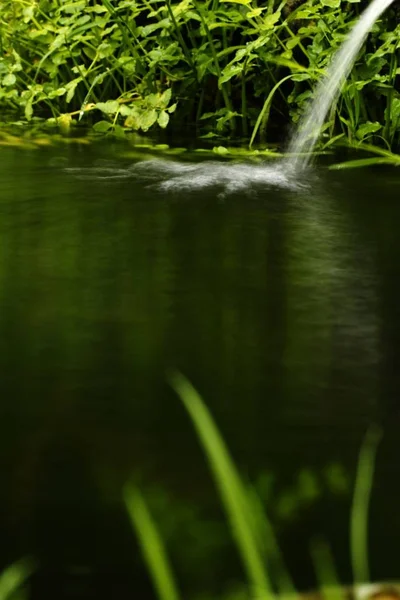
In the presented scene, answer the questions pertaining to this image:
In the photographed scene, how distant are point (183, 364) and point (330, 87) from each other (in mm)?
2113

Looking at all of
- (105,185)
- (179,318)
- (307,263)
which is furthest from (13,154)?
(179,318)

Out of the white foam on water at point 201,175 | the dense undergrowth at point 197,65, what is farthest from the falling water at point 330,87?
the white foam on water at point 201,175

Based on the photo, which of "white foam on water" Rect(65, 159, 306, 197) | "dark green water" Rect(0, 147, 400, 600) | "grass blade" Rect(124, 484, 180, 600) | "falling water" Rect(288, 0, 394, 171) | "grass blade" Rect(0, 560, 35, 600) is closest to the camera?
"grass blade" Rect(124, 484, 180, 600)

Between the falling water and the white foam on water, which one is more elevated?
the falling water

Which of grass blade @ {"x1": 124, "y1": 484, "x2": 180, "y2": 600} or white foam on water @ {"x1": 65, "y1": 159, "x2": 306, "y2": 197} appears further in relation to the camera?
white foam on water @ {"x1": 65, "y1": 159, "x2": 306, "y2": 197}

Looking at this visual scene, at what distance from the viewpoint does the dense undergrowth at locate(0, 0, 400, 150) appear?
12.2ft

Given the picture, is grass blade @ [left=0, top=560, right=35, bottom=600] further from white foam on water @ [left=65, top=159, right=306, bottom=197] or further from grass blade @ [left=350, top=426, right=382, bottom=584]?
white foam on water @ [left=65, top=159, right=306, bottom=197]

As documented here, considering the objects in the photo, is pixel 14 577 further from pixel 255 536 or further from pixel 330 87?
pixel 330 87

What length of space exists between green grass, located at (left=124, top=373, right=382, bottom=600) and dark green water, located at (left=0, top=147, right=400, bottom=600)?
0.05 feet

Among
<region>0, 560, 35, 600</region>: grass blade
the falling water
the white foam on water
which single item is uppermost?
the falling water

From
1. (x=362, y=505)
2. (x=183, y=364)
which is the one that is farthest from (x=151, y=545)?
(x=183, y=364)

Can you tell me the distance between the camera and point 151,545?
2.95 feet

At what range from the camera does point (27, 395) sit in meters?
1.70

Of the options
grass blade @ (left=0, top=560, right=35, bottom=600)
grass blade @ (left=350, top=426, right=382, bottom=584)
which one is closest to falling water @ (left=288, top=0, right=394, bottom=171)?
grass blade @ (left=350, top=426, right=382, bottom=584)
